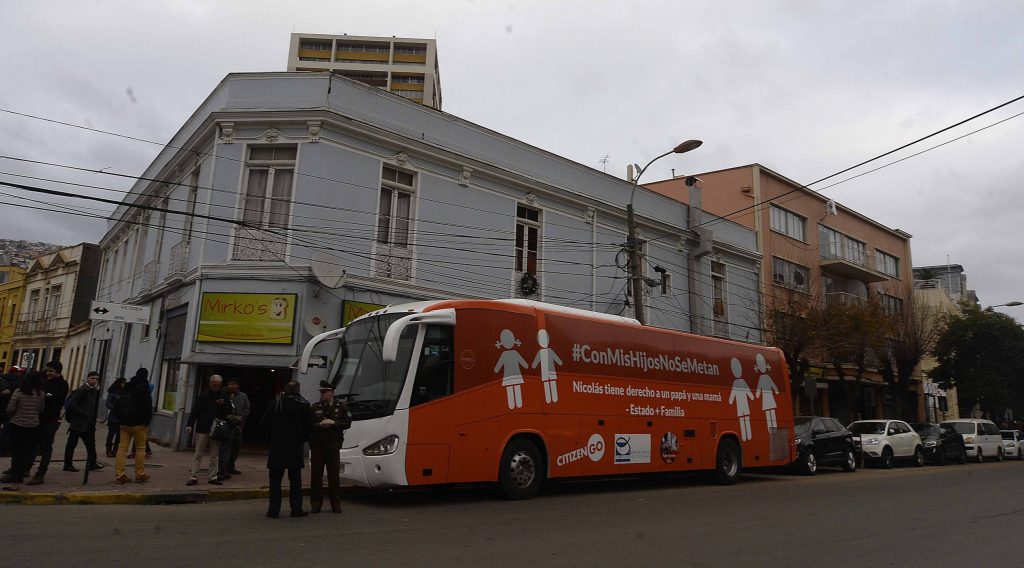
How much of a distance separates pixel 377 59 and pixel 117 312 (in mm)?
73295

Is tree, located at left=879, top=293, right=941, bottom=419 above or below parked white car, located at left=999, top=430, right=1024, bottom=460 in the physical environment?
above

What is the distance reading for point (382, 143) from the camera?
17.3 meters

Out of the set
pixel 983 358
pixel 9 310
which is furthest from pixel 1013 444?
pixel 9 310

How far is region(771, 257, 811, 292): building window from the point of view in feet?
101

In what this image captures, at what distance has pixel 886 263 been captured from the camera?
40406 mm

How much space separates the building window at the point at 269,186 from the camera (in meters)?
16.2

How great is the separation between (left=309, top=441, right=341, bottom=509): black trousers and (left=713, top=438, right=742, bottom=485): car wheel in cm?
871

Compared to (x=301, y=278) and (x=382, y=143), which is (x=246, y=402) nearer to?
(x=301, y=278)

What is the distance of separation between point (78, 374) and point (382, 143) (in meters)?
27.2

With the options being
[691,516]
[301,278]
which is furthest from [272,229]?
[691,516]

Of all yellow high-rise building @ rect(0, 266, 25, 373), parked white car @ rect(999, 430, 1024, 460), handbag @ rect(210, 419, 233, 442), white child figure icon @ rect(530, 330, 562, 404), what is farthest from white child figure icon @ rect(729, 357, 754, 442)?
yellow high-rise building @ rect(0, 266, 25, 373)

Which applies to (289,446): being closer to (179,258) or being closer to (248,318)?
(248,318)

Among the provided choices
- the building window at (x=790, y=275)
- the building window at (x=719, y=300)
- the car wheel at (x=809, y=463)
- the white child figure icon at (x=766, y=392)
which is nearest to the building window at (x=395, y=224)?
the white child figure icon at (x=766, y=392)

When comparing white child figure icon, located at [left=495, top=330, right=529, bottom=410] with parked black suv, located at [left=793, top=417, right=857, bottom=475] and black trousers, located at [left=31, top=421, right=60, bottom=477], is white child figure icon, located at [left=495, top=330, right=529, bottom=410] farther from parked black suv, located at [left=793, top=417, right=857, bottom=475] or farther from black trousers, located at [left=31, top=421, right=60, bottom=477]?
parked black suv, located at [left=793, top=417, right=857, bottom=475]
